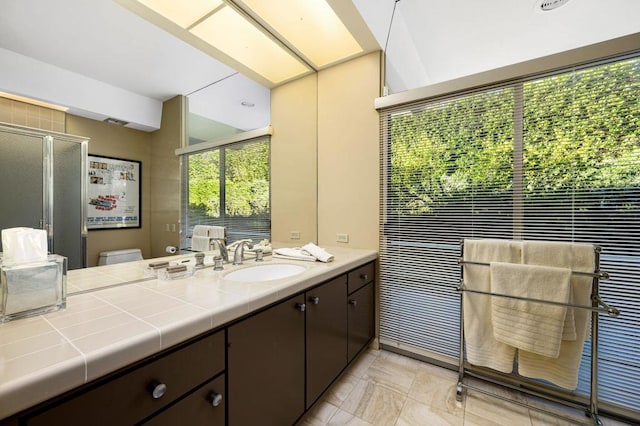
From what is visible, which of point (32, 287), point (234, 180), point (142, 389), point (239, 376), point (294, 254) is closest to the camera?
point (142, 389)

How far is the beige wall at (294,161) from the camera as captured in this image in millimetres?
2182

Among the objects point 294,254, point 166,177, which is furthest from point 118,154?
point 294,254

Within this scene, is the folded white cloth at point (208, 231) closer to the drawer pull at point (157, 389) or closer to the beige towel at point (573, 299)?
the drawer pull at point (157, 389)

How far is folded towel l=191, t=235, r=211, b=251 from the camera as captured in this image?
1.46 m

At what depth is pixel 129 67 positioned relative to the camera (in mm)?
1098

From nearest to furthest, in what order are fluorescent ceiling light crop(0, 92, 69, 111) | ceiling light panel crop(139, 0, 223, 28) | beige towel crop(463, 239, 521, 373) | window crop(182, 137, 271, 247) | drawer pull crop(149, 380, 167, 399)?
drawer pull crop(149, 380, 167, 399) → fluorescent ceiling light crop(0, 92, 69, 111) → ceiling light panel crop(139, 0, 223, 28) → window crop(182, 137, 271, 247) → beige towel crop(463, 239, 521, 373)

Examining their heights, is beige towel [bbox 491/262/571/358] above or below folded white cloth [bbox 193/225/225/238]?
below

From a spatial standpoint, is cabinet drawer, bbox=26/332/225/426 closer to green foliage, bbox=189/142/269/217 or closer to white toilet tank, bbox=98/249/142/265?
white toilet tank, bbox=98/249/142/265

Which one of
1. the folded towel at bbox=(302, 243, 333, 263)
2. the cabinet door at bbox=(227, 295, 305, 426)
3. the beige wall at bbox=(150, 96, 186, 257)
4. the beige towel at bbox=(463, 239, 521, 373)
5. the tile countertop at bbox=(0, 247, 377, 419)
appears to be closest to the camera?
the tile countertop at bbox=(0, 247, 377, 419)

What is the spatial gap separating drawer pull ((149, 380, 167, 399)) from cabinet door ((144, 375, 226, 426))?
0.06m

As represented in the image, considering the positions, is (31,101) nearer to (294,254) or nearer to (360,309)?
(294,254)

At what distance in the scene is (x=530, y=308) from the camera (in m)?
1.47

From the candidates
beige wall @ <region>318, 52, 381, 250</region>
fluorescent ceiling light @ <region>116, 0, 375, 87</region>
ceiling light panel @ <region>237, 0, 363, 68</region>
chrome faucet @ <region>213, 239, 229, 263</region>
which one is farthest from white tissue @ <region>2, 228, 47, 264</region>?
beige wall @ <region>318, 52, 381, 250</region>

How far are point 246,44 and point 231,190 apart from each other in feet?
3.47
